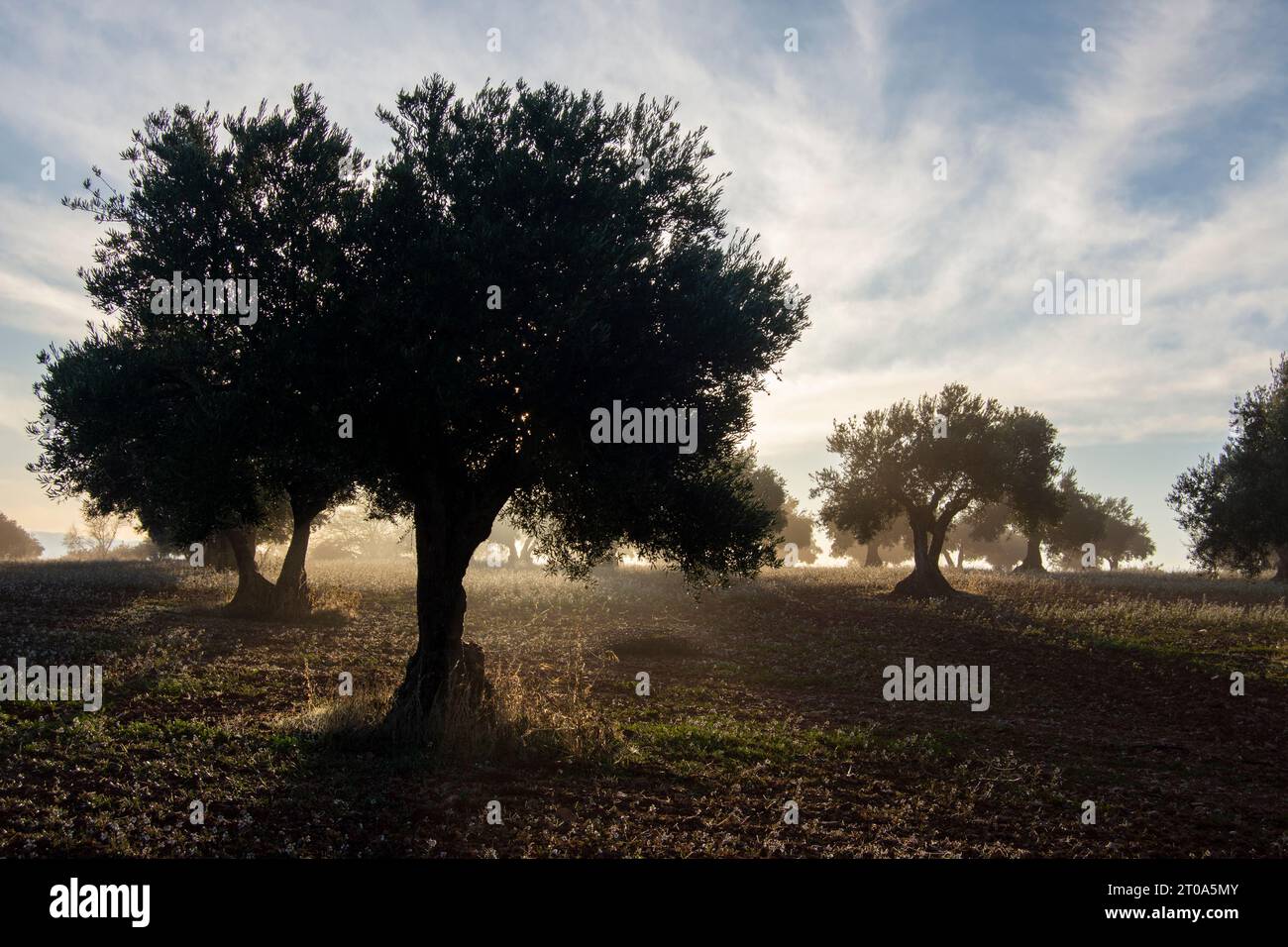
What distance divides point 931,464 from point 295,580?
114 feet

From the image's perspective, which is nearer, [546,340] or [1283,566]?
[546,340]

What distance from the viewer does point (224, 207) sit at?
14.4 m

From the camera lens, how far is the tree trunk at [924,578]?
41469 mm

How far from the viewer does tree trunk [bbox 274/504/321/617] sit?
3164cm

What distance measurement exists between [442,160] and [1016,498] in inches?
1619

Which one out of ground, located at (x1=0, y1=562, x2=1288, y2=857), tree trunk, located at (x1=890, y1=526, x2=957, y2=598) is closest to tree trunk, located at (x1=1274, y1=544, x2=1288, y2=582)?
ground, located at (x1=0, y1=562, x2=1288, y2=857)

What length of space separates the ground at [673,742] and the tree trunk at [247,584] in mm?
1720

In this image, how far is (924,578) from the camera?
140ft

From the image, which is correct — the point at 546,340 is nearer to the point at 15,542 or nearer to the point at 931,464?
the point at 931,464

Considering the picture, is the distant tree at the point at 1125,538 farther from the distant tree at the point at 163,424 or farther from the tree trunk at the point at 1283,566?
the distant tree at the point at 163,424

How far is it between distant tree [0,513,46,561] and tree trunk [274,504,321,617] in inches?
4129

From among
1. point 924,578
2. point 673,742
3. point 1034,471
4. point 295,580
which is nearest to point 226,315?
point 673,742
